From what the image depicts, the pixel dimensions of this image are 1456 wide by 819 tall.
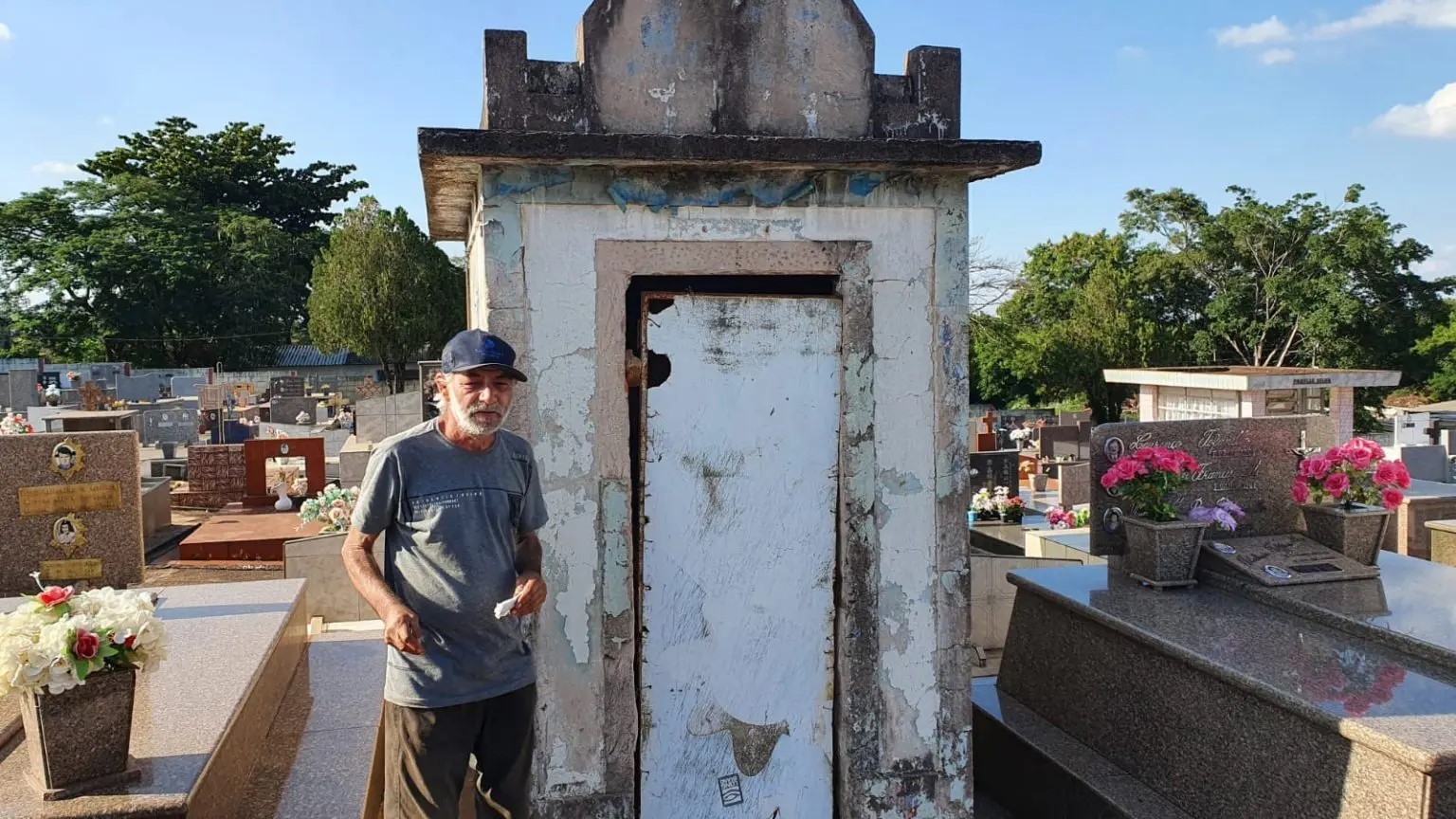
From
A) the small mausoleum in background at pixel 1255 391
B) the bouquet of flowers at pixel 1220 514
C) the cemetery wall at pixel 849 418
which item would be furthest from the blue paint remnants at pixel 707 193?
the small mausoleum in background at pixel 1255 391

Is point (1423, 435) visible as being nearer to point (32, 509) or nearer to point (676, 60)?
point (676, 60)

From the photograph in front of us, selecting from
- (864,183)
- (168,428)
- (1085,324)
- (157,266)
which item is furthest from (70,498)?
(157,266)

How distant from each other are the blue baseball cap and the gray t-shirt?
10.7 inches

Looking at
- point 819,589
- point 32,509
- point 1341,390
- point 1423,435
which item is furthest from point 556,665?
point 1423,435

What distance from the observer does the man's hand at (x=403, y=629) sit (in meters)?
2.98

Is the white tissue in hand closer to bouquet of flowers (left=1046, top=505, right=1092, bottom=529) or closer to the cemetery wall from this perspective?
the cemetery wall

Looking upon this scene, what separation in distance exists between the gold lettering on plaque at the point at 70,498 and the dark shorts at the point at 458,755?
3366 mm

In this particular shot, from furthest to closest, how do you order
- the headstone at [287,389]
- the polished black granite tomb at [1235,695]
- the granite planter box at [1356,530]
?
the headstone at [287,389] → the granite planter box at [1356,530] → the polished black granite tomb at [1235,695]

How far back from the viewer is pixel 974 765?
18.2 feet

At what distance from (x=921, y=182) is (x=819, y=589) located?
185 centimetres

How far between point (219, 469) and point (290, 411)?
999 centimetres

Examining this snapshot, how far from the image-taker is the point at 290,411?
24516 mm

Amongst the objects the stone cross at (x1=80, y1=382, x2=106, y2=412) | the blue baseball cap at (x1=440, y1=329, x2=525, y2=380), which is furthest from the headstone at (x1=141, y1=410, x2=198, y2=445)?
the blue baseball cap at (x1=440, y1=329, x2=525, y2=380)

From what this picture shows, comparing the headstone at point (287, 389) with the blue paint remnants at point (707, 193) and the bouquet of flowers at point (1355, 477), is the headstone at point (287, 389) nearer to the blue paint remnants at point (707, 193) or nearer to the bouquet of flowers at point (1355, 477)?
the blue paint remnants at point (707, 193)
